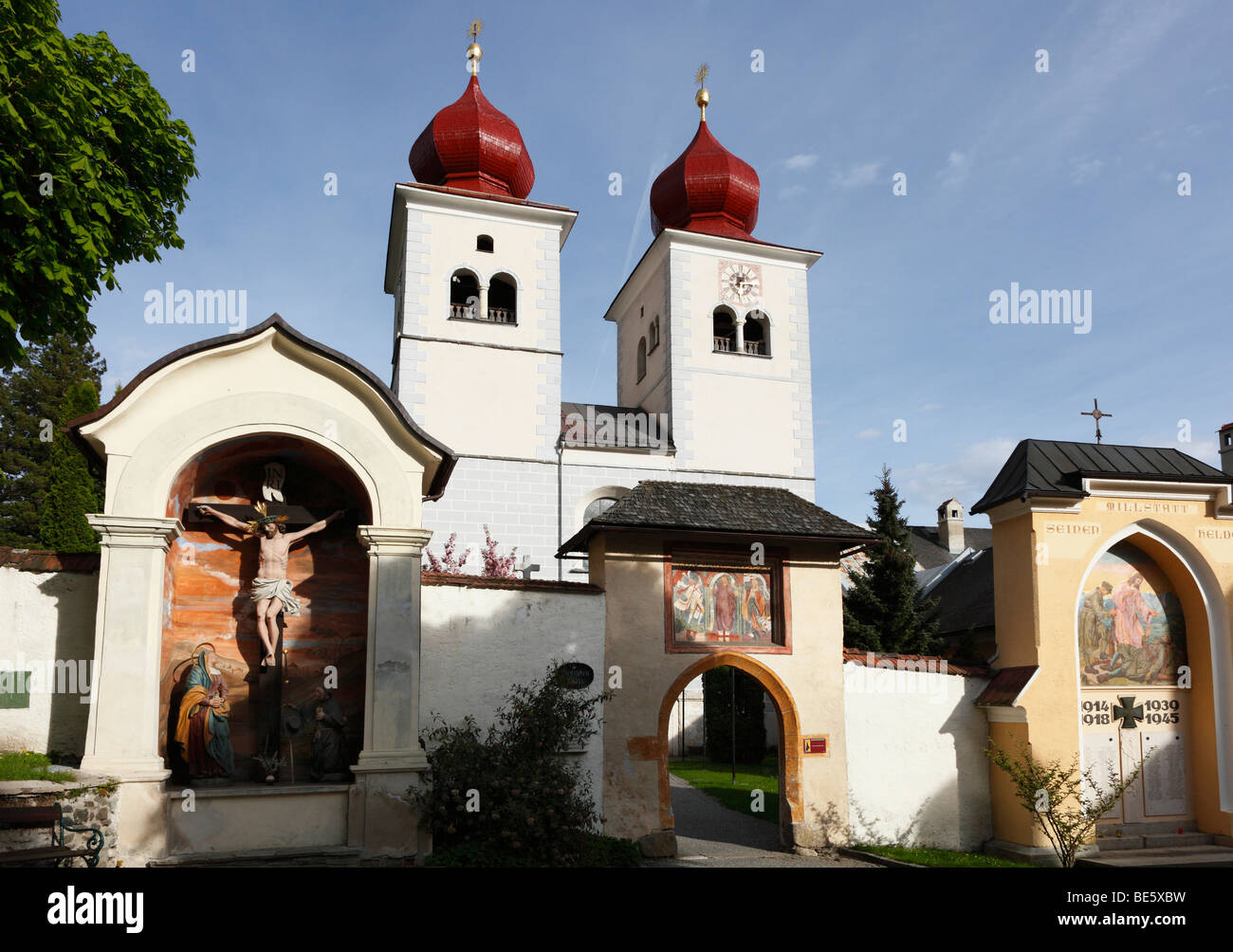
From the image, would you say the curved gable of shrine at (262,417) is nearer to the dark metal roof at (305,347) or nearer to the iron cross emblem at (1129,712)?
the dark metal roof at (305,347)

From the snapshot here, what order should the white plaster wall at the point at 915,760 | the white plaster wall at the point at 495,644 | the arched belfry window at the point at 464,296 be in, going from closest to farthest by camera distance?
the white plaster wall at the point at 495,644 → the white plaster wall at the point at 915,760 → the arched belfry window at the point at 464,296

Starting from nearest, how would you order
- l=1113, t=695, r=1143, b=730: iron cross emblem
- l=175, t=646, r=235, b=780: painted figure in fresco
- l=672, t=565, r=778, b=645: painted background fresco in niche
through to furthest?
l=175, t=646, r=235, b=780: painted figure in fresco < l=672, t=565, r=778, b=645: painted background fresco in niche < l=1113, t=695, r=1143, b=730: iron cross emblem

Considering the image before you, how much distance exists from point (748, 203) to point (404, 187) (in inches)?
414

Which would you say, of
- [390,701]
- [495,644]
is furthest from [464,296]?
[390,701]

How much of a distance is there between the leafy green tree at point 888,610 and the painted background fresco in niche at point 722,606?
8161 millimetres

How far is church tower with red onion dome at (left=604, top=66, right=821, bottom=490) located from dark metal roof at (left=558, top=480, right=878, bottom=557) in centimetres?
1256

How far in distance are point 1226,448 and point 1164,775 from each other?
6569 mm

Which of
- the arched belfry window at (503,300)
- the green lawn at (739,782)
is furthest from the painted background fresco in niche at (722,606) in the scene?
the arched belfry window at (503,300)

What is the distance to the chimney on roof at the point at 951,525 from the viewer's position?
47156mm

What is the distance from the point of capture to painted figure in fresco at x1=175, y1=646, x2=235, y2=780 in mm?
10562

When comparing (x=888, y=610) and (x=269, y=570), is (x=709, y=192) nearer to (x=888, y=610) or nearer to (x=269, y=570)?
(x=888, y=610)

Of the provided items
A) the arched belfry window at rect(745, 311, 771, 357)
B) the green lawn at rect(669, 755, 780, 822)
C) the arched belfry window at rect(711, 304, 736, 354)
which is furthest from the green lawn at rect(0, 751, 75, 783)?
the arched belfry window at rect(745, 311, 771, 357)

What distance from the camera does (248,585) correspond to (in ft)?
38.3

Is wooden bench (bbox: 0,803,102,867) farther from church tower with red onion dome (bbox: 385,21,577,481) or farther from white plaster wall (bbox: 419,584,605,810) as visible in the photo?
church tower with red onion dome (bbox: 385,21,577,481)
